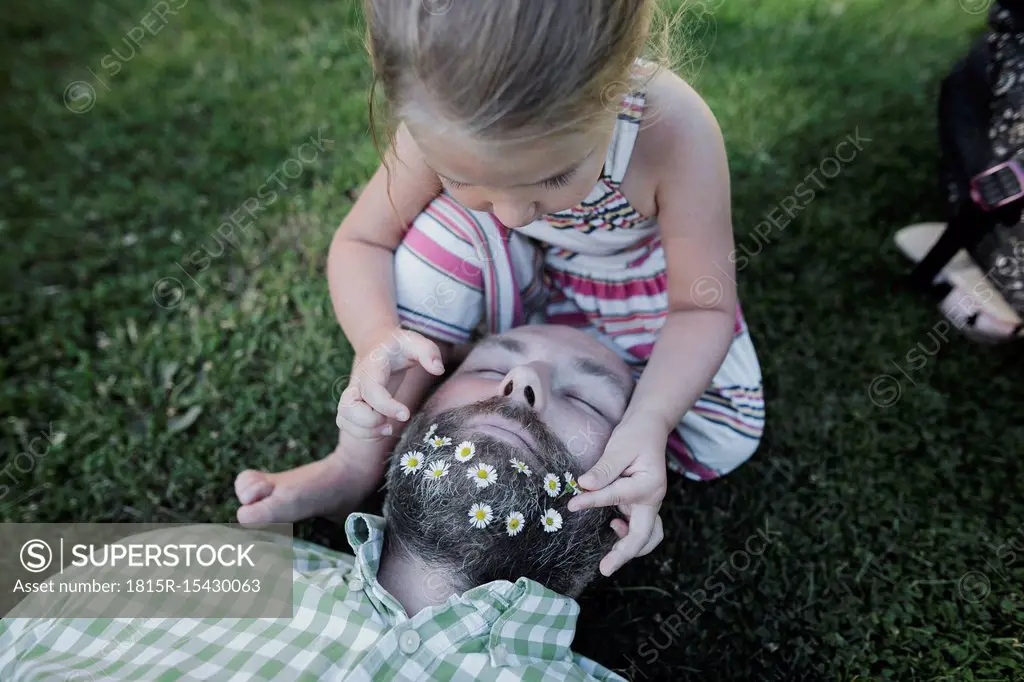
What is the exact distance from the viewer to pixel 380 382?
176cm

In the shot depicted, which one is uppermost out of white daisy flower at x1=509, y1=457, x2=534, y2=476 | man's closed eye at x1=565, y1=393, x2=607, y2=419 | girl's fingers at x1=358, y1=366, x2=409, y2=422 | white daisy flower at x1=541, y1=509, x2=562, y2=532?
man's closed eye at x1=565, y1=393, x2=607, y2=419

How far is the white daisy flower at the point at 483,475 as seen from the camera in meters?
1.63

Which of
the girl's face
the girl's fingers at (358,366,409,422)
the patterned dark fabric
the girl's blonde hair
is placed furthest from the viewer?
the patterned dark fabric

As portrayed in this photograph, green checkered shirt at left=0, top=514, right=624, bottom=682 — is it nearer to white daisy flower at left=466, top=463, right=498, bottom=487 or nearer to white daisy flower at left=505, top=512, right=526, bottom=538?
white daisy flower at left=505, top=512, right=526, bottom=538

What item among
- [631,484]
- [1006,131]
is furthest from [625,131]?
[1006,131]

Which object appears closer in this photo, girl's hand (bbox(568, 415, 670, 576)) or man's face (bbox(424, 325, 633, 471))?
girl's hand (bbox(568, 415, 670, 576))

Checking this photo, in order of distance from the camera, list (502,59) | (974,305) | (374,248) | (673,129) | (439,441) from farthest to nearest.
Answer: (974,305) → (374,248) → (673,129) → (439,441) → (502,59)

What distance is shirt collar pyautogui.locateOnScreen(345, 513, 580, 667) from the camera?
1610 mm

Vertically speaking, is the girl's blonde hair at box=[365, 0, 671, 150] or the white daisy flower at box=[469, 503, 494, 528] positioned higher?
the girl's blonde hair at box=[365, 0, 671, 150]

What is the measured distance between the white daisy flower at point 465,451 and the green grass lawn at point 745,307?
0.69m

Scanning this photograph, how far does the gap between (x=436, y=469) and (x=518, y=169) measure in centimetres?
67

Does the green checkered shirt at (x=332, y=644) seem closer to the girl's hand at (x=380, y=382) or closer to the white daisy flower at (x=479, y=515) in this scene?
the white daisy flower at (x=479, y=515)

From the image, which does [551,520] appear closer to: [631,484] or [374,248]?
[631,484]

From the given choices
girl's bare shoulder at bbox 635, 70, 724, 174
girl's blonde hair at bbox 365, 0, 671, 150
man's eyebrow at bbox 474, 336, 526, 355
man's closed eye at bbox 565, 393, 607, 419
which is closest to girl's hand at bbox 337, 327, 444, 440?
man's eyebrow at bbox 474, 336, 526, 355
